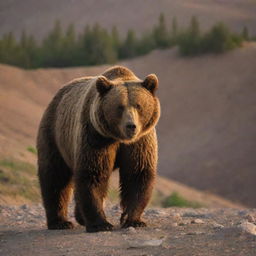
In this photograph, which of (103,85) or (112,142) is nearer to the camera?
(103,85)

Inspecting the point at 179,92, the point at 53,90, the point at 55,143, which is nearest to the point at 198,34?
the point at 179,92

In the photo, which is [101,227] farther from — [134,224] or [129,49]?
[129,49]

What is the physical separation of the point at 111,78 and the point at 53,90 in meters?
34.2

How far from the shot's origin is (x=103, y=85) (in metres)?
8.52

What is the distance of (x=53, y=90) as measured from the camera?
141 ft

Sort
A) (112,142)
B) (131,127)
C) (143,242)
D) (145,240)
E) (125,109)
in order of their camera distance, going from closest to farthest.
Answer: (143,242), (145,240), (131,127), (125,109), (112,142)

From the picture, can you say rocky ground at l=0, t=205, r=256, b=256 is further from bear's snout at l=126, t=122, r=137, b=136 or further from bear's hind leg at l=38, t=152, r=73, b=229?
bear's snout at l=126, t=122, r=137, b=136

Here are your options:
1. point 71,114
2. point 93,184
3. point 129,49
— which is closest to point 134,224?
point 93,184

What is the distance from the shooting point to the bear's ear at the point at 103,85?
8516 mm

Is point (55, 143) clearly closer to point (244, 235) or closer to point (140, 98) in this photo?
point (140, 98)

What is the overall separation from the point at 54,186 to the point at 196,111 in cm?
3120

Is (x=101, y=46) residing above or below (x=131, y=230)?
below

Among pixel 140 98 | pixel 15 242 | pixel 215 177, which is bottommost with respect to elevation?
pixel 215 177

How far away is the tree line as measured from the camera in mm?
47656
